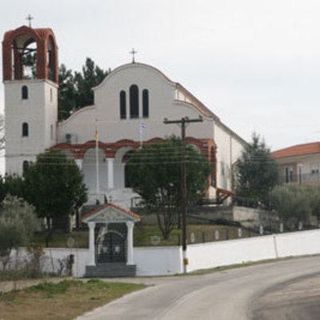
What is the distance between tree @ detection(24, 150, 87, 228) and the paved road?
611 inches

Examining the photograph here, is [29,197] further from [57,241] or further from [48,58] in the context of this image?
→ [48,58]

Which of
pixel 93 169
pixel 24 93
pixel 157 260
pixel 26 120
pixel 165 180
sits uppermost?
pixel 24 93

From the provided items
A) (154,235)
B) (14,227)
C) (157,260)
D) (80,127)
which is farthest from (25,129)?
(157,260)

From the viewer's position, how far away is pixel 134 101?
7906 centimetres

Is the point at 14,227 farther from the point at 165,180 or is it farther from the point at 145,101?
the point at 145,101

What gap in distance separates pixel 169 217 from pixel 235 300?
94.3ft

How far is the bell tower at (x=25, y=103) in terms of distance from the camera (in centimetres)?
7719

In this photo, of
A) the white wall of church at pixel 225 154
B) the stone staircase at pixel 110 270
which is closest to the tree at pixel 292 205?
the white wall of church at pixel 225 154

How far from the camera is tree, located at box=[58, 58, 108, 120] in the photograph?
101500 mm

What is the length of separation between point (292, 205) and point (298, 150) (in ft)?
112

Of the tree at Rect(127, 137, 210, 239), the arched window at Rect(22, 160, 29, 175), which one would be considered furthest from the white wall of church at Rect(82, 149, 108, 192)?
the tree at Rect(127, 137, 210, 239)

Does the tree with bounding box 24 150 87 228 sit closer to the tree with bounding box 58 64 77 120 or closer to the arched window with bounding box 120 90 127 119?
the arched window with bounding box 120 90 127 119

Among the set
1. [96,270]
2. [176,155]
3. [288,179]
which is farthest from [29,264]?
[288,179]

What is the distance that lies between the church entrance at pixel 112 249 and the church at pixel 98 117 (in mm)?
21821
